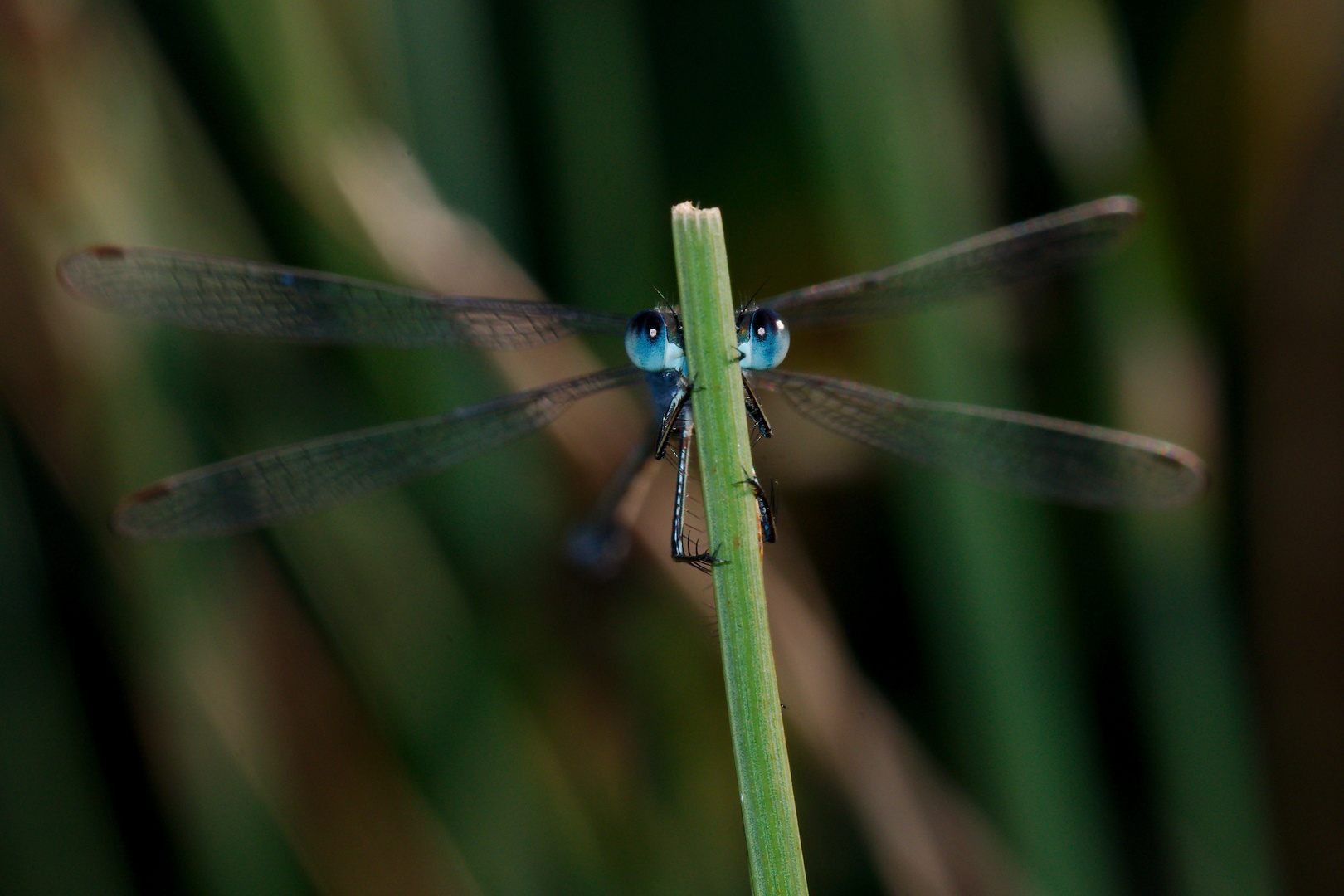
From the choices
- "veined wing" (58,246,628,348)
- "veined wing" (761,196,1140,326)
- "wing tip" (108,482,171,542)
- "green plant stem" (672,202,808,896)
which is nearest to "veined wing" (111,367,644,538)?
"wing tip" (108,482,171,542)

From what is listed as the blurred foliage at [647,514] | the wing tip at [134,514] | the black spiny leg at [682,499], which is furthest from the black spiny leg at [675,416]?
the wing tip at [134,514]

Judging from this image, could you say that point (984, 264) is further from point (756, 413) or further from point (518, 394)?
point (518, 394)

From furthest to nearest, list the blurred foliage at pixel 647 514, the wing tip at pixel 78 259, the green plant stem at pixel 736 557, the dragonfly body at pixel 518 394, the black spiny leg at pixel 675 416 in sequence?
the blurred foliage at pixel 647 514
the dragonfly body at pixel 518 394
the wing tip at pixel 78 259
the black spiny leg at pixel 675 416
the green plant stem at pixel 736 557

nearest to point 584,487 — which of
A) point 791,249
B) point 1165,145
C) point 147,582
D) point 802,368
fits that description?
point 802,368

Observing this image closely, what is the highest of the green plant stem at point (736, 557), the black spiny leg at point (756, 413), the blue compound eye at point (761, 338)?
the blue compound eye at point (761, 338)

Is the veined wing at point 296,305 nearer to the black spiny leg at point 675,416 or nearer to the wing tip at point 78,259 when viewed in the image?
the wing tip at point 78,259

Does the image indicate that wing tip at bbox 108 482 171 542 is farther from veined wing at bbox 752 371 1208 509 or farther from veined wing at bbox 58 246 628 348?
veined wing at bbox 752 371 1208 509

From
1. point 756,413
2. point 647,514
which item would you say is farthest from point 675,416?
point 647,514
